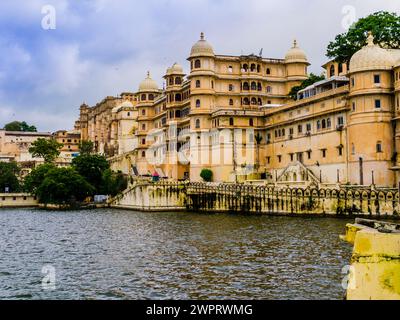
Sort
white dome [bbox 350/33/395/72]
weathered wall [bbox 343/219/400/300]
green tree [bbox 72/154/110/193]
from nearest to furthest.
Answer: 1. weathered wall [bbox 343/219/400/300]
2. white dome [bbox 350/33/395/72]
3. green tree [bbox 72/154/110/193]

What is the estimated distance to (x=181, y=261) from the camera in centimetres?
3031

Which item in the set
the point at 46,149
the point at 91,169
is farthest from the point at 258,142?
the point at 46,149

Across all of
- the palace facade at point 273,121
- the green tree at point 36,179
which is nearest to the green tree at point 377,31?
the palace facade at point 273,121

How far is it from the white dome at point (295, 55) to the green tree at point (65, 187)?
3988cm

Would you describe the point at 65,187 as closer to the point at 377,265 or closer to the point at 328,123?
the point at 328,123

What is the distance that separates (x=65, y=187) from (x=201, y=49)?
33113 millimetres

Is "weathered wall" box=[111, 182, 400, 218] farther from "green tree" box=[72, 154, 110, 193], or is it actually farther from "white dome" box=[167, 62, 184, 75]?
"white dome" box=[167, 62, 184, 75]

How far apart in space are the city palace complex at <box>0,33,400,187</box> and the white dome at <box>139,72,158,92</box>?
0.63 feet

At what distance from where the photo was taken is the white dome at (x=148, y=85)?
110m

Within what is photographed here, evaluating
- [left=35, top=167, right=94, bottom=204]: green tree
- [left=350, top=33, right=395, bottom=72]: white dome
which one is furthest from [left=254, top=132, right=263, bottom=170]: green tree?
[left=35, top=167, right=94, bottom=204]: green tree

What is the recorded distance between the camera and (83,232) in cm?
4922

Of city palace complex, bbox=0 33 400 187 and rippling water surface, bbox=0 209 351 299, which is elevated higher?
city palace complex, bbox=0 33 400 187

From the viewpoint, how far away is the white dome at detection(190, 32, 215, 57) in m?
84.6
